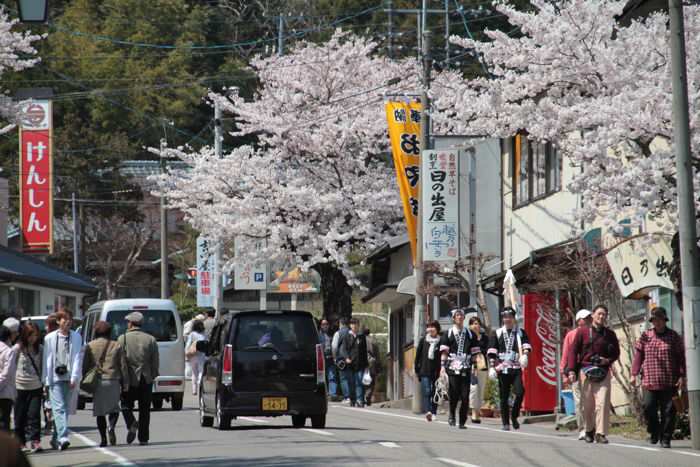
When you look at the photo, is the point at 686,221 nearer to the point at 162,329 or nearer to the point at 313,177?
the point at 162,329

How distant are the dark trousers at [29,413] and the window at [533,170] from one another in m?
12.8

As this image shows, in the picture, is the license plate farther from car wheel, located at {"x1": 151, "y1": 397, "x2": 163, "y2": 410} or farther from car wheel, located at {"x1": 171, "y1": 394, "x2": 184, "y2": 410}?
car wheel, located at {"x1": 151, "y1": 397, "x2": 163, "y2": 410}

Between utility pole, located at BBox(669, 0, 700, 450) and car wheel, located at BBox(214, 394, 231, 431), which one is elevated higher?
utility pole, located at BBox(669, 0, 700, 450)

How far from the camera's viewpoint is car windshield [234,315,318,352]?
1778cm

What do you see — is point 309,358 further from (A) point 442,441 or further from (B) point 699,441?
(B) point 699,441

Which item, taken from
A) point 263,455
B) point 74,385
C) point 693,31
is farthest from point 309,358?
point 693,31

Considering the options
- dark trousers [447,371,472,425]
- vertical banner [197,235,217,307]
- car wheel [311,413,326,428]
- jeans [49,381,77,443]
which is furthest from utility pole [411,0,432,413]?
vertical banner [197,235,217,307]

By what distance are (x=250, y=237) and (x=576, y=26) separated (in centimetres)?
1908

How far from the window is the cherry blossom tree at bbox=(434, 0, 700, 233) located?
3829 millimetres

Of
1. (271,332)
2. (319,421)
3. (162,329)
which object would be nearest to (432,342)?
(319,421)

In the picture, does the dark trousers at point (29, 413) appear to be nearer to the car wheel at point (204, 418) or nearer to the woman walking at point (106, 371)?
the woman walking at point (106, 371)

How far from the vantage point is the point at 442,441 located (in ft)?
51.4

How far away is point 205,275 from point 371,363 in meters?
14.2

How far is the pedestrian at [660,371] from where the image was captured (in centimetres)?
1516
